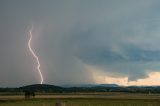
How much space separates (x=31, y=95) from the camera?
94375 millimetres

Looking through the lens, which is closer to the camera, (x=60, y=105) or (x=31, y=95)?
(x=60, y=105)

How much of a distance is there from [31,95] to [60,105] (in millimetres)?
85596

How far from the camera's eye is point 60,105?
1035cm
